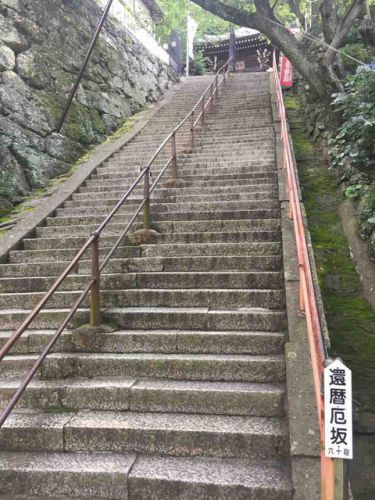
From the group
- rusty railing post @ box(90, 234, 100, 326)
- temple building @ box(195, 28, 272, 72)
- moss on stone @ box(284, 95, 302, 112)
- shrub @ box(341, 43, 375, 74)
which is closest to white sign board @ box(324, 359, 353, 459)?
rusty railing post @ box(90, 234, 100, 326)

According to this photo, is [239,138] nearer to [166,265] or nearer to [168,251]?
[168,251]

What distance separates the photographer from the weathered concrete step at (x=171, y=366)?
10.1ft

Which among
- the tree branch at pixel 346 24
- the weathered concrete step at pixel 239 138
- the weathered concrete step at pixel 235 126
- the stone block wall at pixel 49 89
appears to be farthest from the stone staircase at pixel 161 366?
the weathered concrete step at pixel 235 126

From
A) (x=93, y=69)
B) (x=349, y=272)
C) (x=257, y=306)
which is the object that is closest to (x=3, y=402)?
(x=257, y=306)

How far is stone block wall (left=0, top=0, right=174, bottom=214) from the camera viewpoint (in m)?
7.13

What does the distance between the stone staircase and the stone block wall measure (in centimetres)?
208

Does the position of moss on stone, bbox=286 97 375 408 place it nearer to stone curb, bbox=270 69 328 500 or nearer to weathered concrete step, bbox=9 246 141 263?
stone curb, bbox=270 69 328 500

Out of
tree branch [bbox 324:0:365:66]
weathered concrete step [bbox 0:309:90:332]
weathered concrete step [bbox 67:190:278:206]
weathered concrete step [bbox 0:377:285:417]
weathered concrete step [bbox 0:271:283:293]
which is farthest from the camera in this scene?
tree branch [bbox 324:0:365:66]

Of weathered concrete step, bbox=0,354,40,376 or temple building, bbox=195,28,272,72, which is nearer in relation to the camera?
weathered concrete step, bbox=0,354,40,376

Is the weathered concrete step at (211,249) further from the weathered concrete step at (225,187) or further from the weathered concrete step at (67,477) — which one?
the weathered concrete step at (67,477)

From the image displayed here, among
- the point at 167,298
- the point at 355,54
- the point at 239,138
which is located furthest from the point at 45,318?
the point at 355,54

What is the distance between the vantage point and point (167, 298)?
399cm

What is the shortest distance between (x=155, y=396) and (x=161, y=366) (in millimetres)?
293

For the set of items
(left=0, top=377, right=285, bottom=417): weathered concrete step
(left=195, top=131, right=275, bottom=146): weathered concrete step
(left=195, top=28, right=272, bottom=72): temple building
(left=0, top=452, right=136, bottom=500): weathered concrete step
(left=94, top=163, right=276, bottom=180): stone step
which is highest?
(left=195, top=28, right=272, bottom=72): temple building
